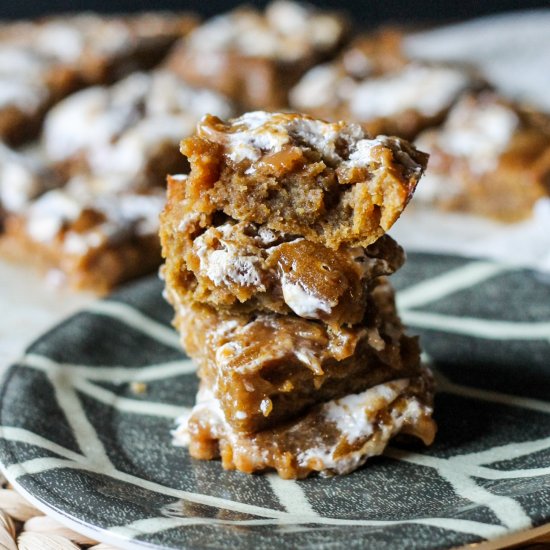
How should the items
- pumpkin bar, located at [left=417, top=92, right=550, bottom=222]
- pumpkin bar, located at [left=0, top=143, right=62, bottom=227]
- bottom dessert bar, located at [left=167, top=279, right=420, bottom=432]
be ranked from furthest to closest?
pumpkin bar, located at [left=0, top=143, right=62, bottom=227] < pumpkin bar, located at [left=417, top=92, right=550, bottom=222] < bottom dessert bar, located at [left=167, top=279, right=420, bottom=432]

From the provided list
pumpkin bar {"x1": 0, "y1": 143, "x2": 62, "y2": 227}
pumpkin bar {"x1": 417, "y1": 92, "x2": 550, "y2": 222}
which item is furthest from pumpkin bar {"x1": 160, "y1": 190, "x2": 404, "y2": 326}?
pumpkin bar {"x1": 0, "y1": 143, "x2": 62, "y2": 227}

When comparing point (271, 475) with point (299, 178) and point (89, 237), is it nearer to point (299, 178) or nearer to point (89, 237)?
point (299, 178)

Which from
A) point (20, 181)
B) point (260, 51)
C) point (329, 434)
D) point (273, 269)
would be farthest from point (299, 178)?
point (260, 51)

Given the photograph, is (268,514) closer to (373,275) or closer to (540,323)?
(373,275)

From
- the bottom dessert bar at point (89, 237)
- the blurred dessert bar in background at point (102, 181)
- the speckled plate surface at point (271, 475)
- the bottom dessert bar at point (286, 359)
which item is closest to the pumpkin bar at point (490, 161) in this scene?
the speckled plate surface at point (271, 475)

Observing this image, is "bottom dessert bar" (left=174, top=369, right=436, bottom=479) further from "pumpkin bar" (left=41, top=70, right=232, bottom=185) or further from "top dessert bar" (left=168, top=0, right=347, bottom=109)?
"top dessert bar" (left=168, top=0, right=347, bottom=109)

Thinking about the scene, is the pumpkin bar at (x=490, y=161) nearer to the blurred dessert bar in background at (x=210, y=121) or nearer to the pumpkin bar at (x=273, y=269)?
the blurred dessert bar in background at (x=210, y=121)
